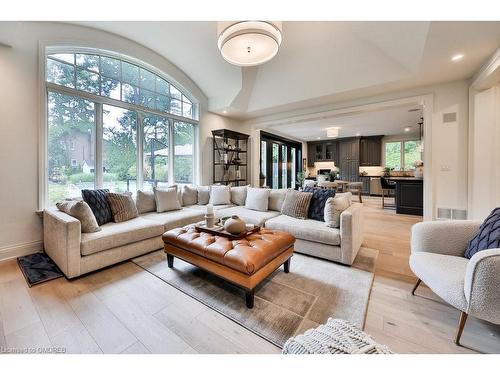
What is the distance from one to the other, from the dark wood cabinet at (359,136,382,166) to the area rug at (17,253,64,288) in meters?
A: 9.95

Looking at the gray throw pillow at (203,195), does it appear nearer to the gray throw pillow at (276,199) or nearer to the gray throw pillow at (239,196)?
the gray throw pillow at (239,196)

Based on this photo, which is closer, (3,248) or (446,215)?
(3,248)

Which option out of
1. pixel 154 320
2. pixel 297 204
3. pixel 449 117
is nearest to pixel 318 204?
pixel 297 204

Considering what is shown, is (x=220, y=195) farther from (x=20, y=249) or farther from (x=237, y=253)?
(x=20, y=249)

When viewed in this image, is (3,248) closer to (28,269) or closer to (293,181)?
(28,269)

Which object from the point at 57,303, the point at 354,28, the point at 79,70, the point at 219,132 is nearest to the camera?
the point at 57,303

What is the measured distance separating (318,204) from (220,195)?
198 centimetres

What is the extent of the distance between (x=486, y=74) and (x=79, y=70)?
5739mm

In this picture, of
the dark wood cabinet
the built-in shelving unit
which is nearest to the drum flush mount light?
the built-in shelving unit

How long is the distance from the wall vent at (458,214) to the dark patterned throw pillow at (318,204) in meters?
2.23

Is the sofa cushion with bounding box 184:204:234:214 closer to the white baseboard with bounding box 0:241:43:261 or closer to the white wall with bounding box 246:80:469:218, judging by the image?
the white baseboard with bounding box 0:241:43:261

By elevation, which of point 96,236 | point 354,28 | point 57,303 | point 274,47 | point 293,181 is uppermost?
point 354,28

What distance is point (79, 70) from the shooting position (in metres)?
3.19
